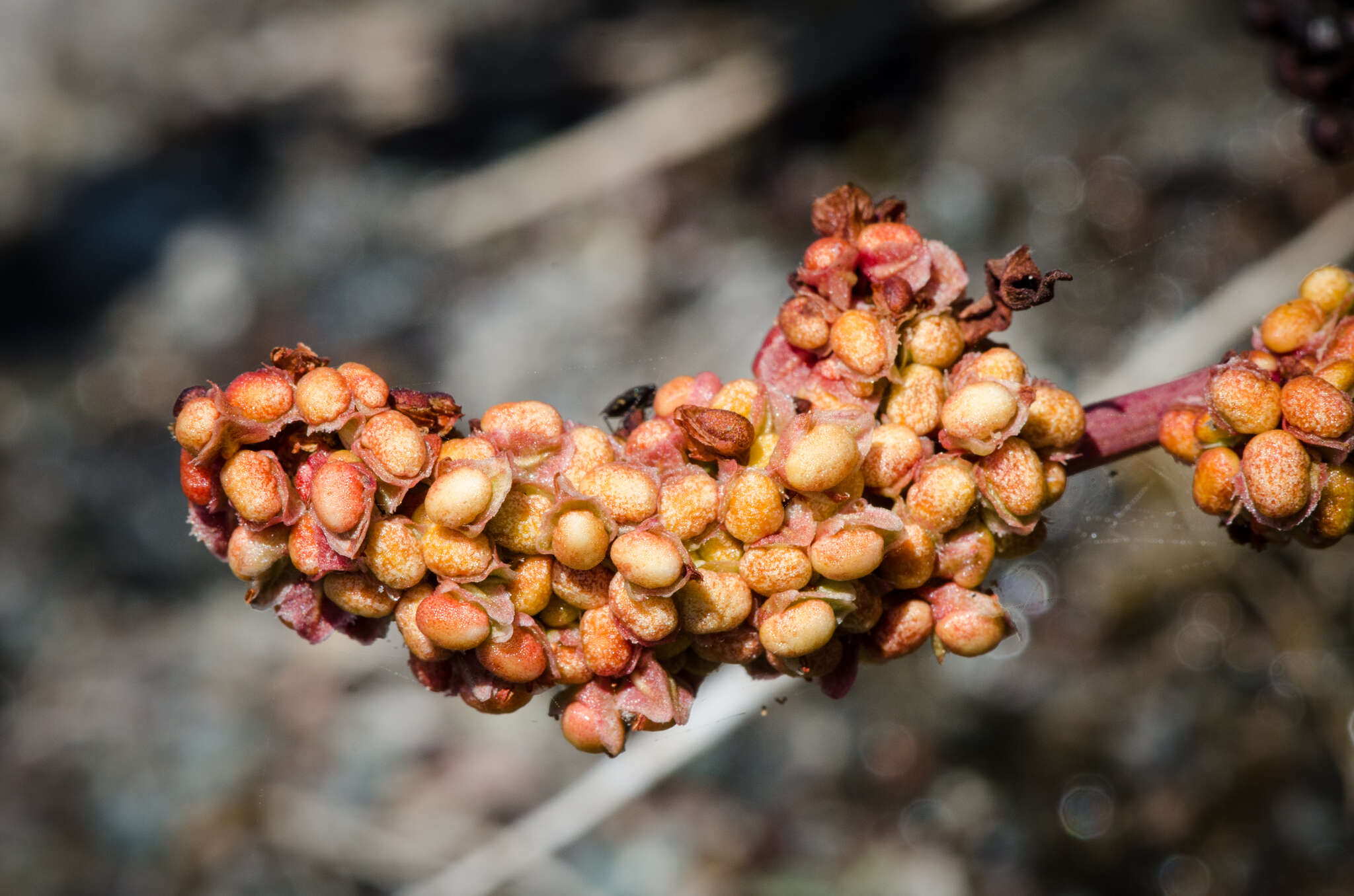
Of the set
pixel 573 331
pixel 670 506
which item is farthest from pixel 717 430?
pixel 573 331

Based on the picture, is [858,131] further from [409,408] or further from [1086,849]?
[409,408]

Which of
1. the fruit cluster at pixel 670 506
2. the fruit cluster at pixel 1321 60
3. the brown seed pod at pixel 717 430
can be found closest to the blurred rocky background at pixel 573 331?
the fruit cluster at pixel 1321 60

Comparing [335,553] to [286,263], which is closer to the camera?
[335,553]

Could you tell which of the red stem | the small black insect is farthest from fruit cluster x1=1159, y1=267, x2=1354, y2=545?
the small black insect

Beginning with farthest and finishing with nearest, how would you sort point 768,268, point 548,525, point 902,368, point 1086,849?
point 768,268 → point 1086,849 → point 902,368 → point 548,525

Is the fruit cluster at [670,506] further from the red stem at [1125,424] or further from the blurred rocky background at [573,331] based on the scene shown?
the blurred rocky background at [573,331]

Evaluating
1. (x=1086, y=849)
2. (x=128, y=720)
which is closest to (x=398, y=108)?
(x=128, y=720)

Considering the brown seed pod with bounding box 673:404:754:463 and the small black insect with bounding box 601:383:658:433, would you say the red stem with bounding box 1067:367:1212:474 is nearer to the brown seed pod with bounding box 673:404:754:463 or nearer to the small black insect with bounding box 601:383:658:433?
the brown seed pod with bounding box 673:404:754:463
